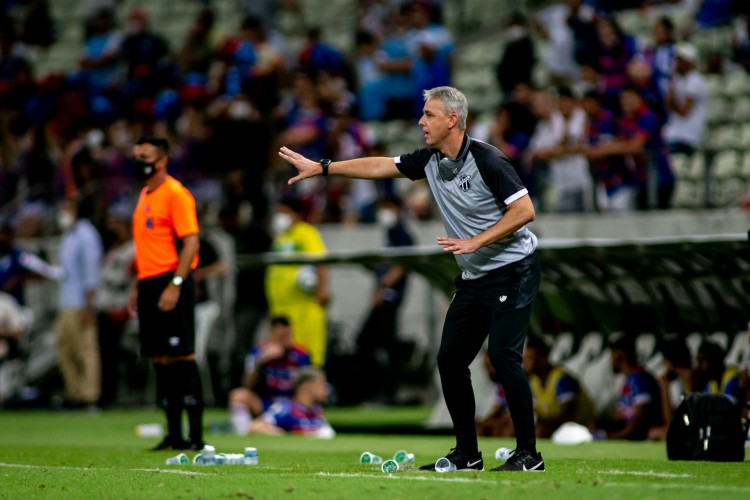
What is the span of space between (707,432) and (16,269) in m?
13.6

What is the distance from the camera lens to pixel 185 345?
11164 millimetres

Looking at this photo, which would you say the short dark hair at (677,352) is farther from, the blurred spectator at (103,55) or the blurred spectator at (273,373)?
the blurred spectator at (103,55)

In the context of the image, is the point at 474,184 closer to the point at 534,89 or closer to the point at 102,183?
the point at 534,89

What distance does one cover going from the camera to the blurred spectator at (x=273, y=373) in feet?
50.2

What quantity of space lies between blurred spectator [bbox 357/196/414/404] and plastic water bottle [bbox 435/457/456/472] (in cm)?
943

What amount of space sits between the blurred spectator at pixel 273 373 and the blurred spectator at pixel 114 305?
499cm

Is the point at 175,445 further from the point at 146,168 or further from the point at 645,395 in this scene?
the point at 645,395

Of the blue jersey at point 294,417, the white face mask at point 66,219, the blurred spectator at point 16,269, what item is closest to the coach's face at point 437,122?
the blue jersey at point 294,417

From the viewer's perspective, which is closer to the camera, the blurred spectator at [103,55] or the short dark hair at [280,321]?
the short dark hair at [280,321]

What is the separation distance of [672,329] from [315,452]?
405cm

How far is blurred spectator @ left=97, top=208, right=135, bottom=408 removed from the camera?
792 inches

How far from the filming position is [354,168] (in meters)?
8.95

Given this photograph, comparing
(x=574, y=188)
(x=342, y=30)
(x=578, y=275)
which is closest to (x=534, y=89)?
(x=574, y=188)

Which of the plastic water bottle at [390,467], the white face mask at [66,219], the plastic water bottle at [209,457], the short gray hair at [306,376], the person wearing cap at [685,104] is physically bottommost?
the short gray hair at [306,376]
